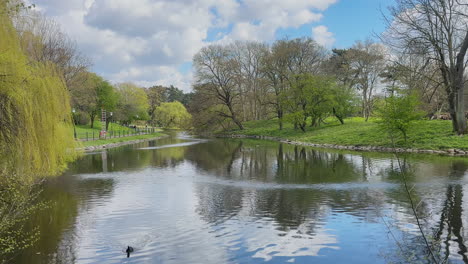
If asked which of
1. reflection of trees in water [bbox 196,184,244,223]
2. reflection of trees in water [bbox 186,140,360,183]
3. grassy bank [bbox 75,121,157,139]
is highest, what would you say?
grassy bank [bbox 75,121,157,139]

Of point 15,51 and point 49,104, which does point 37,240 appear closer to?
point 49,104

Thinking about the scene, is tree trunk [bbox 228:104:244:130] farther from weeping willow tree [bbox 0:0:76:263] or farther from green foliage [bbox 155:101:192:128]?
weeping willow tree [bbox 0:0:76:263]

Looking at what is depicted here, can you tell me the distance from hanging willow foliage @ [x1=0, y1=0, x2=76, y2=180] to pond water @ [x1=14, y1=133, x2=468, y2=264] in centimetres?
202

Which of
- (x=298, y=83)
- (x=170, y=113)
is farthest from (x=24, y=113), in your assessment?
(x=170, y=113)

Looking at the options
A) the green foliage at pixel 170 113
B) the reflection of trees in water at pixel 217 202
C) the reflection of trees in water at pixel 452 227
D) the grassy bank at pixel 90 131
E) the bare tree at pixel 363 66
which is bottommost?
the reflection of trees in water at pixel 452 227

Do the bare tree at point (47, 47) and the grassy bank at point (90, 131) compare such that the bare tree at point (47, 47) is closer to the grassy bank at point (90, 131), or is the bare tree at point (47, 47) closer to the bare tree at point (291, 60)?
the grassy bank at point (90, 131)

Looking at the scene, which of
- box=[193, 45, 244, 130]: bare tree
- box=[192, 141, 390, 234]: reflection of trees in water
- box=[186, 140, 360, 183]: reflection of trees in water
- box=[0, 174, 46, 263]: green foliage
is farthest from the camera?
box=[193, 45, 244, 130]: bare tree

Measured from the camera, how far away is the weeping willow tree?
306 inches

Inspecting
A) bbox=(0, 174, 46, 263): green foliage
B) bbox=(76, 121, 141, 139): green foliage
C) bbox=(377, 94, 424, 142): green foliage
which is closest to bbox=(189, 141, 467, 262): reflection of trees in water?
bbox=(0, 174, 46, 263): green foliage

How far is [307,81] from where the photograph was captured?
40844mm

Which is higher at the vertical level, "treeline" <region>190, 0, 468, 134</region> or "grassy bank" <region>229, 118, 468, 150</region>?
"treeline" <region>190, 0, 468, 134</region>

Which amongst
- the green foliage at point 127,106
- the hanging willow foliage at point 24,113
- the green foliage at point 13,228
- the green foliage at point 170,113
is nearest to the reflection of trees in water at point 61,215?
the green foliage at point 13,228

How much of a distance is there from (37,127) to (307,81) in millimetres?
35751

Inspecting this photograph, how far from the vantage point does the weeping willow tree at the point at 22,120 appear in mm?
7777
